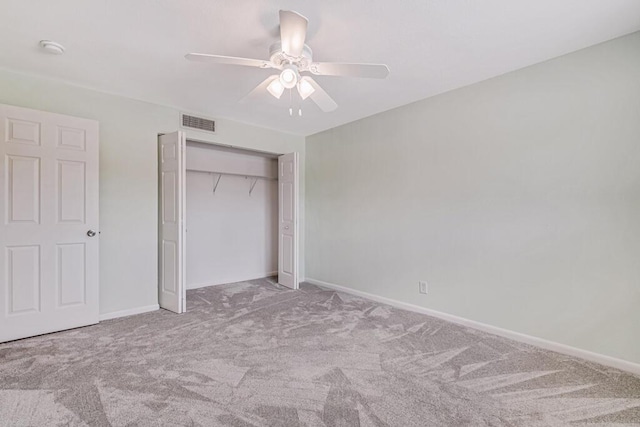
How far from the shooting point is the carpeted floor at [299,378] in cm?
174

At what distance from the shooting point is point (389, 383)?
2066mm

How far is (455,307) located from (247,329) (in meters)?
2.11

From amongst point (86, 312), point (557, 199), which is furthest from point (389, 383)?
point (86, 312)

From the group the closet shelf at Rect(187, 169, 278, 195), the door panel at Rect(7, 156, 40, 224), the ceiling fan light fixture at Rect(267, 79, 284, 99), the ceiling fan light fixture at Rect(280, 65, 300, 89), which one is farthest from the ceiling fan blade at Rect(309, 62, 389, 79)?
the closet shelf at Rect(187, 169, 278, 195)

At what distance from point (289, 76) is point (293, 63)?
0.11 m

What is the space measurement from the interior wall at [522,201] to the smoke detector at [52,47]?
10.1 feet

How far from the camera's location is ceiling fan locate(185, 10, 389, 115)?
176cm

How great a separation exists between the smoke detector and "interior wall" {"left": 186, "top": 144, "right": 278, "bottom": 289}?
207 cm

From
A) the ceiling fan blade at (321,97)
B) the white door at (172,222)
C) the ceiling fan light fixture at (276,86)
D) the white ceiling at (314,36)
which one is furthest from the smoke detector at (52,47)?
the ceiling fan blade at (321,97)

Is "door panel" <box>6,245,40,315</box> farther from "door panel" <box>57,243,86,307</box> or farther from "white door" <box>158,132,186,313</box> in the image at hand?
"white door" <box>158,132,186,313</box>

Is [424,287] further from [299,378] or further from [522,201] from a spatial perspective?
[299,378]

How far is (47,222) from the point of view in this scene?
2.84 metres

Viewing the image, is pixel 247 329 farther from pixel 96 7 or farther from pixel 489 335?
pixel 96 7

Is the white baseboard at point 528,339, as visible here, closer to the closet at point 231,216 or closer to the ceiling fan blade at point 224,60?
the closet at point 231,216
